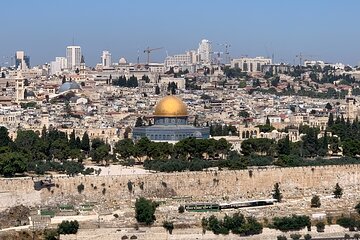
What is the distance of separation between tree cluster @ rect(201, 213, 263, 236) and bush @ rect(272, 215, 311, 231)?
54 centimetres

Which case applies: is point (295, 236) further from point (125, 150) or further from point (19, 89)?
point (19, 89)

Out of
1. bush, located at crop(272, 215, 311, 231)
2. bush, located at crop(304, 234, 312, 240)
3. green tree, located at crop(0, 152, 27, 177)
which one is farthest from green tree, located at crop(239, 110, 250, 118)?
bush, located at crop(304, 234, 312, 240)

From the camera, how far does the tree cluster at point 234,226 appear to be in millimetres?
33781

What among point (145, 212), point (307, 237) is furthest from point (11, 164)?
point (307, 237)

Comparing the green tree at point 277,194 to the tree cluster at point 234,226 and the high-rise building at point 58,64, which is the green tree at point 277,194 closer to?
the tree cluster at point 234,226

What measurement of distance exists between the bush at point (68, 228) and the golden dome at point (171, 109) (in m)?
17.9

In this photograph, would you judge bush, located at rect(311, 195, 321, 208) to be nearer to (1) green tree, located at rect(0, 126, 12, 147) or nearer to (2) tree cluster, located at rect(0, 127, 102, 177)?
(2) tree cluster, located at rect(0, 127, 102, 177)

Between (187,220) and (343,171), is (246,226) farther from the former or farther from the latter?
(343,171)

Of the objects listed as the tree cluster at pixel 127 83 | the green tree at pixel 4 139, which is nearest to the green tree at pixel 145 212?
the green tree at pixel 4 139

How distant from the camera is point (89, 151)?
47.9 metres

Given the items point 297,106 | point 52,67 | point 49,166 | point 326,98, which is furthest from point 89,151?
point 52,67

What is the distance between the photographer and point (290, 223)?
3419cm

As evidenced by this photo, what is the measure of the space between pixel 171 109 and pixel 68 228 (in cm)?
1828

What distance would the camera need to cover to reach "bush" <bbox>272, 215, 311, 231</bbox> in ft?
112
